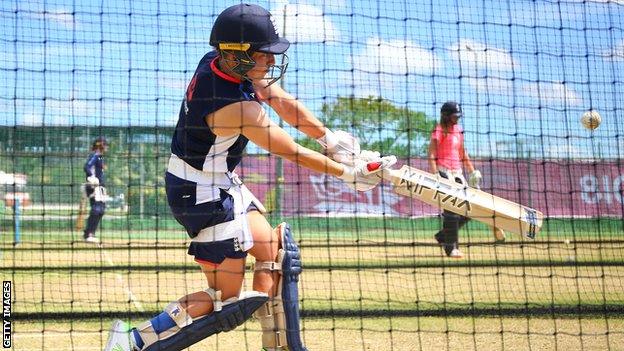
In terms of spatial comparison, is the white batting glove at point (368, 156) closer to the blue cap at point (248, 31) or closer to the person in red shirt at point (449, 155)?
the blue cap at point (248, 31)

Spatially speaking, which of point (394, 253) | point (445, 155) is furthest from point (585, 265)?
point (394, 253)

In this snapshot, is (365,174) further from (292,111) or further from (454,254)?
(454,254)

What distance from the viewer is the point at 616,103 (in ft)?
16.9

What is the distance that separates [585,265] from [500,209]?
5.58 metres

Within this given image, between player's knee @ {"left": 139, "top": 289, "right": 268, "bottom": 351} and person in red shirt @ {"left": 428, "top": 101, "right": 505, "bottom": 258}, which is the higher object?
person in red shirt @ {"left": 428, "top": 101, "right": 505, "bottom": 258}

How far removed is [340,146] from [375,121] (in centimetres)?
227

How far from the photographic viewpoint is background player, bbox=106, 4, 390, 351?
402 centimetres

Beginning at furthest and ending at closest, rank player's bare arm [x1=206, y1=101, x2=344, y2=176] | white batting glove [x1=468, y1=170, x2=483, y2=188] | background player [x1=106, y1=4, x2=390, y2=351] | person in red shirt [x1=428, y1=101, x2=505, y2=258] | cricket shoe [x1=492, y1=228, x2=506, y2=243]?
white batting glove [x1=468, y1=170, x2=483, y2=188] → person in red shirt [x1=428, y1=101, x2=505, y2=258] → cricket shoe [x1=492, y1=228, x2=506, y2=243] → background player [x1=106, y1=4, x2=390, y2=351] → player's bare arm [x1=206, y1=101, x2=344, y2=176]

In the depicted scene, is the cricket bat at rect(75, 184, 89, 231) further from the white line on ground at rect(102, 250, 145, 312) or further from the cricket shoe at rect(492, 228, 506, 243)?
the cricket shoe at rect(492, 228, 506, 243)

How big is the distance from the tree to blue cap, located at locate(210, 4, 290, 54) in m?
1.29

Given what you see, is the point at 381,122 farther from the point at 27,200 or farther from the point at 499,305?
the point at 27,200

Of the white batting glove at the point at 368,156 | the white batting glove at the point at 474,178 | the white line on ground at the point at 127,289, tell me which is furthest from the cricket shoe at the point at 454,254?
the white batting glove at the point at 368,156

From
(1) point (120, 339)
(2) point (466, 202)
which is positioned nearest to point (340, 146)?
(2) point (466, 202)
